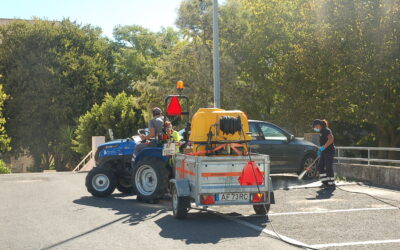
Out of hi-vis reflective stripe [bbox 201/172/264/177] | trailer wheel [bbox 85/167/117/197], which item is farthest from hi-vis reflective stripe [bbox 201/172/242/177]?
trailer wheel [bbox 85/167/117/197]

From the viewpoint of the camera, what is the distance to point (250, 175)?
10.8 meters

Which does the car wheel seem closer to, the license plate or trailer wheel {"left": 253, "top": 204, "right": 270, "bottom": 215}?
trailer wheel {"left": 253, "top": 204, "right": 270, "bottom": 215}

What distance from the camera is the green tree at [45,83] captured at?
48.8 metres

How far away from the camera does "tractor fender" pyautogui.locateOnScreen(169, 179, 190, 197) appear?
10.8 m

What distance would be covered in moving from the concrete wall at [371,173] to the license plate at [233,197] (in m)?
7.38

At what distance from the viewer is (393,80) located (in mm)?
27500

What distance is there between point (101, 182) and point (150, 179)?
1.88 metres

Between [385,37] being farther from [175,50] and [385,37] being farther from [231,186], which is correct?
[231,186]

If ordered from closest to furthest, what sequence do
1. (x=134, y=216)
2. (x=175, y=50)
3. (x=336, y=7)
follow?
1. (x=134, y=216)
2. (x=336, y=7)
3. (x=175, y=50)

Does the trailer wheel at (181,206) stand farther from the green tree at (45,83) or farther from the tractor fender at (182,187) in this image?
the green tree at (45,83)

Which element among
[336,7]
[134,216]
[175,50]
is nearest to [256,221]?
[134,216]

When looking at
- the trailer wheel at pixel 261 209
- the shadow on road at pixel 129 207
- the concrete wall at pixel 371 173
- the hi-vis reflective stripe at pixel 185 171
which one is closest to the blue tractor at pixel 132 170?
the shadow on road at pixel 129 207

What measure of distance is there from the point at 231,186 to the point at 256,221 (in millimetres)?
757

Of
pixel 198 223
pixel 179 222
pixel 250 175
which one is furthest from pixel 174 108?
pixel 198 223
